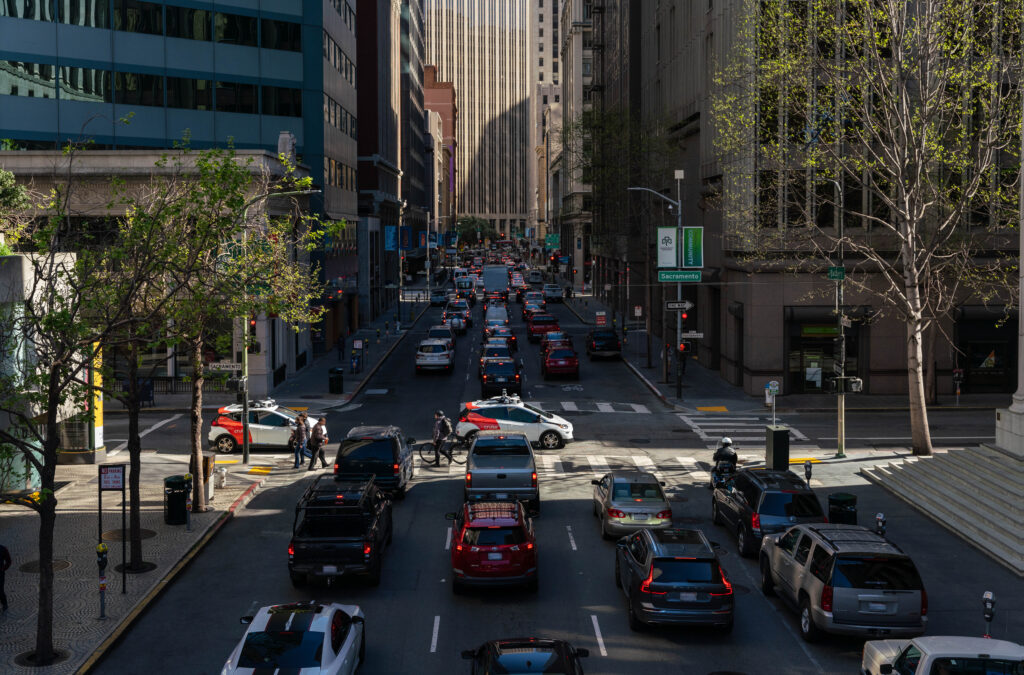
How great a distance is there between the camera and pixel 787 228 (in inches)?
1756

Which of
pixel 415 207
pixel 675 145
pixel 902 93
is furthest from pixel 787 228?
pixel 415 207

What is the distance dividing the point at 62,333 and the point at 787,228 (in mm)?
34482

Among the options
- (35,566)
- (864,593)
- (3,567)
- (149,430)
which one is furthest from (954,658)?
(149,430)

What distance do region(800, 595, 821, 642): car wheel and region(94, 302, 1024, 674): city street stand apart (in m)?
0.16

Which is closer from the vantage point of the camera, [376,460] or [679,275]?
[376,460]

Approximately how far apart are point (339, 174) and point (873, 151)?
42024 mm

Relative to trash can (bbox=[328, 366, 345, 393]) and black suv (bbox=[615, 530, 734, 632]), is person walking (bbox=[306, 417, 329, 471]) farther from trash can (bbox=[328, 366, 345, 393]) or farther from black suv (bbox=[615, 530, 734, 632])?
black suv (bbox=[615, 530, 734, 632])

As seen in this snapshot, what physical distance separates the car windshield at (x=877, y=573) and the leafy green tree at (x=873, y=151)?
697 inches

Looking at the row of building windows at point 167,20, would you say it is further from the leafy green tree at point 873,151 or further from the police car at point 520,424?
the police car at point 520,424

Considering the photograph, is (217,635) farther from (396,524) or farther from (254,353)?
(254,353)

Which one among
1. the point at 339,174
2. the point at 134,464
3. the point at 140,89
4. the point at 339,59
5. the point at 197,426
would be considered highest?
the point at 339,59

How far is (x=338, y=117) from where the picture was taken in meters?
67.8

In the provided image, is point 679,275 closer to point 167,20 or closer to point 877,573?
point 167,20

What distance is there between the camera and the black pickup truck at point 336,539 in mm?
19578
